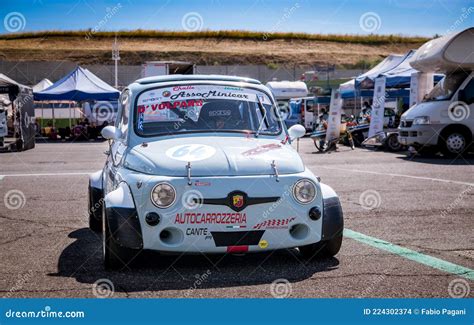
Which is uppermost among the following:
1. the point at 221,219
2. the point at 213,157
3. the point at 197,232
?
the point at 213,157

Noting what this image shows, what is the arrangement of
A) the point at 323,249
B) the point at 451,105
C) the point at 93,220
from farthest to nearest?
1. the point at 451,105
2. the point at 93,220
3. the point at 323,249

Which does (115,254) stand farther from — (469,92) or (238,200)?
Result: (469,92)

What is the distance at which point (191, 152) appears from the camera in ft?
19.9

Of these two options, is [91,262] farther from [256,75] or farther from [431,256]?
[256,75]

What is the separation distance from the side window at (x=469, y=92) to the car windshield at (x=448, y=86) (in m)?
0.28

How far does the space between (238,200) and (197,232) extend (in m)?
0.41

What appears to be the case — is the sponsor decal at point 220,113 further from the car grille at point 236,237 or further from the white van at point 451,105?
the white van at point 451,105

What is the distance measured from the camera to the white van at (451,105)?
61.4 feet

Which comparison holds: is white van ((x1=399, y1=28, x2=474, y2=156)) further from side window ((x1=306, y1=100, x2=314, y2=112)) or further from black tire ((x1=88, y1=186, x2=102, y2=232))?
side window ((x1=306, y1=100, x2=314, y2=112))

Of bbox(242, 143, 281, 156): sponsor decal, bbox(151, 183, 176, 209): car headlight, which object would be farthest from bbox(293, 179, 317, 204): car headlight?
bbox(151, 183, 176, 209): car headlight

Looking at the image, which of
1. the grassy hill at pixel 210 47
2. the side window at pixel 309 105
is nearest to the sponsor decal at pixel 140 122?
the side window at pixel 309 105

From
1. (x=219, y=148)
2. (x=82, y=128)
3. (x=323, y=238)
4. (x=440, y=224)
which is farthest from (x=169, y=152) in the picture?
(x=82, y=128)

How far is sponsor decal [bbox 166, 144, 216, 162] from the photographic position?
591cm

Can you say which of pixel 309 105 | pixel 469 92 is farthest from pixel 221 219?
pixel 309 105
